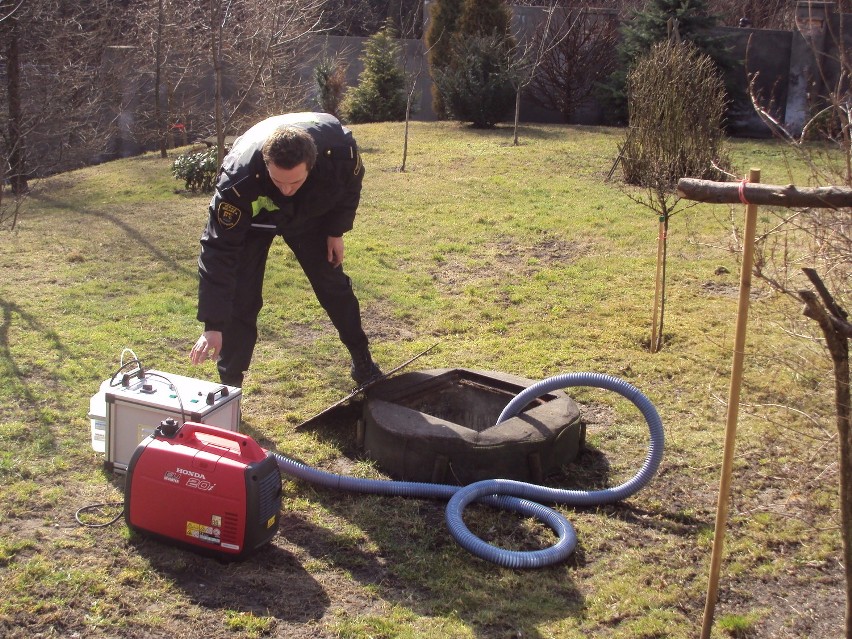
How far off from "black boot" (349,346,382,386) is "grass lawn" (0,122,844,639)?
0.77 ft

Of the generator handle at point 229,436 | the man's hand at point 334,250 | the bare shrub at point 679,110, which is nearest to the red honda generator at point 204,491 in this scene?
the generator handle at point 229,436

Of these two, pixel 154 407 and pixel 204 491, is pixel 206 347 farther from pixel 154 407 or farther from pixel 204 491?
pixel 204 491

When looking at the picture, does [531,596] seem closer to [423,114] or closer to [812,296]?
[812,296]

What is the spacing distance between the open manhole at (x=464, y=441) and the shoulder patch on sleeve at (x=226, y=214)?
3.98ft

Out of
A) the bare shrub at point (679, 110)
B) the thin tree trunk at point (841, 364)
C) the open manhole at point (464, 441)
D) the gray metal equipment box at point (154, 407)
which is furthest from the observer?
the bare shrub at point (679, 110)

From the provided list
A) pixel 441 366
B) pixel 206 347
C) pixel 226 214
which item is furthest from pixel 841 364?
pixel 441 366

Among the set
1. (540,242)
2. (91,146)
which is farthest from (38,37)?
(540,242)

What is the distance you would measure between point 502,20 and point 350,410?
14.0m

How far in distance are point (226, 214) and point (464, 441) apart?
1.56 m

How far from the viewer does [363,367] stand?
5.10 m

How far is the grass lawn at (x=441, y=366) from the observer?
128 inches

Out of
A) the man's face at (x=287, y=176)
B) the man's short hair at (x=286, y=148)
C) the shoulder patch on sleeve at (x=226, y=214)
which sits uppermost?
the man's short hair at (x=286, y=148)

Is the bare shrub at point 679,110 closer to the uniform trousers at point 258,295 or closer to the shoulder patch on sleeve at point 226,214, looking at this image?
the uniform trousers at point 258,295

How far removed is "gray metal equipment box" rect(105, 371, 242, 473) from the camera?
390 centimetres
